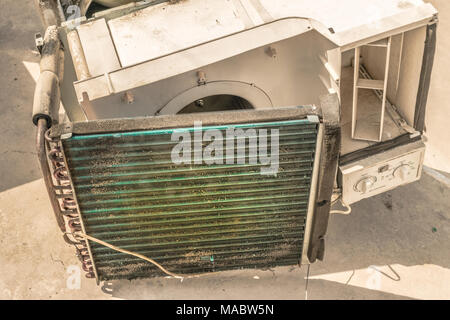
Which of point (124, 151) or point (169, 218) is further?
point (169, 218)

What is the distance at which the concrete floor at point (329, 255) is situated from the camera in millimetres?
4945

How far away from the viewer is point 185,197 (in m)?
4.32

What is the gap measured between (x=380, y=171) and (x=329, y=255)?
0.86 metres

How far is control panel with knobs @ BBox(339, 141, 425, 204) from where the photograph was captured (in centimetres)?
472

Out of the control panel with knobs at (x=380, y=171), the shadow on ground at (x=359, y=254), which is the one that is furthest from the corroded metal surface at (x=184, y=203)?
the control panel with knobs at (x=380, y=171)

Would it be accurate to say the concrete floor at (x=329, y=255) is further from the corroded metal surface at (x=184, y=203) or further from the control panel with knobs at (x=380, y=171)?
the control panel with knobs at (x=380, y=171)

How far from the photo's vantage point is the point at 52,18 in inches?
214

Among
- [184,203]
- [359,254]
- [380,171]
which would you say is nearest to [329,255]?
[359,254]

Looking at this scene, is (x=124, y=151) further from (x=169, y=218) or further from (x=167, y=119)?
(x=169, y=218)

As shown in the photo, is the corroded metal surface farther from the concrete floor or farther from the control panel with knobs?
the control panel with knobs

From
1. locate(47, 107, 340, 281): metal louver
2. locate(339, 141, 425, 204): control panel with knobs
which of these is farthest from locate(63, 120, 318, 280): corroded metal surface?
locate(339, 141, 425, 204): control panel with knobs

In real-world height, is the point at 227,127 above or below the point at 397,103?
above

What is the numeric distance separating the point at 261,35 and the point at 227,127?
2.95ft
